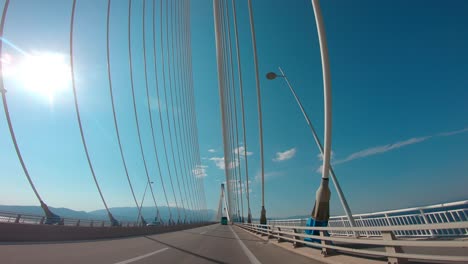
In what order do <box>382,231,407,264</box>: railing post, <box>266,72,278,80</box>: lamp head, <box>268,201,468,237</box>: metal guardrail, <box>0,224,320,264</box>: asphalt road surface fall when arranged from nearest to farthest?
<box>382,231,407,264</box>: railing post → <box>0,224,320,264</box>: asphalt road surface → <box>268,201,468,237</box>: metal guardrail → <box>266,72,278,80</box>: lamp head

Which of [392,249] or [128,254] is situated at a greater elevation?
[392,249]

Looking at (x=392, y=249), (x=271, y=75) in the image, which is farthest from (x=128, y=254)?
(x=271, y=75)

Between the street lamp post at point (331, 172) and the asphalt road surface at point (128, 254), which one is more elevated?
the street lamp post at point (331, 172)

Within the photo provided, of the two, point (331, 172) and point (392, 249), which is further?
point (331, 172)

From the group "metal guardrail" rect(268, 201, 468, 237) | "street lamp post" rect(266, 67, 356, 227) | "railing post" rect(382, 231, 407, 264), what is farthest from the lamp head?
"railing post" rect(382, 231, 407, 264)

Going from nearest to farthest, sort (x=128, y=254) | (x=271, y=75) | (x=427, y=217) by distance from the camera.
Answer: (x=128, y=254), (x=427, y=217), (x=271, y=75)

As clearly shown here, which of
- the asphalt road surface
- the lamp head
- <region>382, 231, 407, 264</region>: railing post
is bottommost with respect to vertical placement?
the asphalt road surface

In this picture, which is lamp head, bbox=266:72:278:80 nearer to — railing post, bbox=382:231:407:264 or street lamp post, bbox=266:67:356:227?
street lamp post, bbox=266:67:356:227

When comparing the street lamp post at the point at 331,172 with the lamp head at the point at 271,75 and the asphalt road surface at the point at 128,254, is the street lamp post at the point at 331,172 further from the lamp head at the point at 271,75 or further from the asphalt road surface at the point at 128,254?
the asphalt road surface at the point at 128,254

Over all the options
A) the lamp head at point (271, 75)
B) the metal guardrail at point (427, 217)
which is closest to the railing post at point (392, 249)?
the metal guardrail at point (427, 217)

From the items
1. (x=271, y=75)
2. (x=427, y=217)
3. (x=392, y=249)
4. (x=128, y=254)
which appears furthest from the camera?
A: (x=271, y=75)

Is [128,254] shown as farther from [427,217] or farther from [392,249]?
[427,217]

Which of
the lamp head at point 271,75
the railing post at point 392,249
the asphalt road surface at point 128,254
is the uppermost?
the lamp head at point 271,75

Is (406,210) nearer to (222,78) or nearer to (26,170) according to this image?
(26,170)
